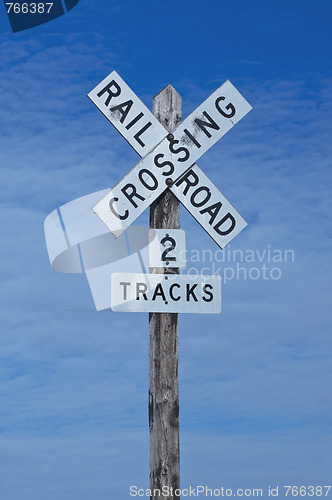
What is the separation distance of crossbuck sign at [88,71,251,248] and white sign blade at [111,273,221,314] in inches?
18.7

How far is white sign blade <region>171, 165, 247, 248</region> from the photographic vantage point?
5.15 metres

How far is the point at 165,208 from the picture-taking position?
5.14 m

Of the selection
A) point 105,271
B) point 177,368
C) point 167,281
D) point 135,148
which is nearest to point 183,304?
point 167,281

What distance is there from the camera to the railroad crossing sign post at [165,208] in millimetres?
4809

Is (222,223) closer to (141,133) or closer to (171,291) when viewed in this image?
(171,291)

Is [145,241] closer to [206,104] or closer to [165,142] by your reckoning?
[165,142]

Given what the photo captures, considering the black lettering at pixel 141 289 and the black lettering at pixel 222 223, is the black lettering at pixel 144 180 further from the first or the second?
the black lettering at pixel 141 289

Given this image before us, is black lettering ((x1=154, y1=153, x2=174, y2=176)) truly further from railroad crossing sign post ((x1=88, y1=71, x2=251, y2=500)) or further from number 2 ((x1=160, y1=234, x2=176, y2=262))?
number 2 ((x1=160, y1=234, x2=176, y2=262))

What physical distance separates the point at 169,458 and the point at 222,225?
2.11 metres

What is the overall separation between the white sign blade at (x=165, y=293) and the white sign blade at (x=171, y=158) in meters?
0.47

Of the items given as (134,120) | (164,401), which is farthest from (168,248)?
(164,401)

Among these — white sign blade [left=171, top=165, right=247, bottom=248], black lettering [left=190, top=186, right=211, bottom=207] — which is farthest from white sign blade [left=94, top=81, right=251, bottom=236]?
black lettering [left=190, top=186, right=211, bottom=207]

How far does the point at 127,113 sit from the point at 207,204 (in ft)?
3.65

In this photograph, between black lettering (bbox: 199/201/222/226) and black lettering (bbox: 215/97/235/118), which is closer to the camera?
black lettering (bbox: 199/201/222/226)
